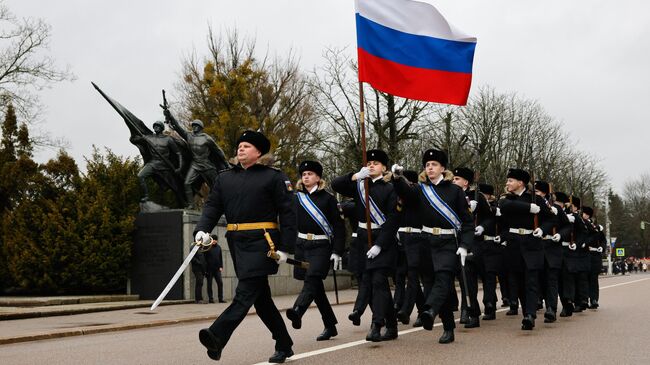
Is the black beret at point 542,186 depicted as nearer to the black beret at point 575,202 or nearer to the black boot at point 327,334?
the black beret at point 575,202

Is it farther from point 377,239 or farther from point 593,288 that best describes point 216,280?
point 377,239

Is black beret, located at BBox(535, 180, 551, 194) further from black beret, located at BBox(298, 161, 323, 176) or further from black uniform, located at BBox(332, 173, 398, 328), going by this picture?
black beret, located at BBox(298, 161, 323, 176)

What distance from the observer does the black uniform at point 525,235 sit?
38.1 feet

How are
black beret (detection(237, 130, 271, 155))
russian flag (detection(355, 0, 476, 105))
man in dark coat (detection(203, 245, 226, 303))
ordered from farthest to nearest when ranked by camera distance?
man in dark coat (detection(203, 245, 226, 303)) < russian flag (detection(355, 0, 476, 105)) < black beret (detection(237, 130, 271, 155))

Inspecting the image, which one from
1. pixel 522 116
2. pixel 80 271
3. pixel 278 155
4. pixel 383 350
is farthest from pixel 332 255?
pixel 522 116

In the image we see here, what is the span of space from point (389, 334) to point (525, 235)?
3.18 meters

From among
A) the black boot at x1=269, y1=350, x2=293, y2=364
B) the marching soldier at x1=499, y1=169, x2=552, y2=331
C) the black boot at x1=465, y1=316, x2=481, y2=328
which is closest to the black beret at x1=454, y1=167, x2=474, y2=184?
the marching soldier at x1=499, y1=169, x2=552, y2=331

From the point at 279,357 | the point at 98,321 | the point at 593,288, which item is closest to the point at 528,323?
the point at 279,357

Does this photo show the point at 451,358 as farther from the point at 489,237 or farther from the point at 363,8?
the point at 489,237

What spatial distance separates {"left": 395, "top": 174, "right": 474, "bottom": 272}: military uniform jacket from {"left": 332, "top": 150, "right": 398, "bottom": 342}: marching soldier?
12.4 inches

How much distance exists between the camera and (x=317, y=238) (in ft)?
33.7

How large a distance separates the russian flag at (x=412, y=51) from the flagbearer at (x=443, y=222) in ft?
3.53

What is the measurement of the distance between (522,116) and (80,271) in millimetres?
32045

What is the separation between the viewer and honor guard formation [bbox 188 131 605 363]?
730cm
